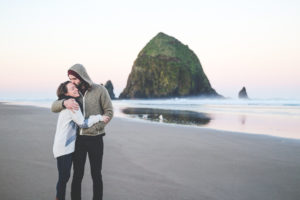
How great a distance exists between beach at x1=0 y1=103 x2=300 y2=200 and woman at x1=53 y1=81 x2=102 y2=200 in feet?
3.28

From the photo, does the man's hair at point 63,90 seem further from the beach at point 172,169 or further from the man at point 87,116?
the beach at point 172,169

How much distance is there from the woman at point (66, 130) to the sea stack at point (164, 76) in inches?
3784

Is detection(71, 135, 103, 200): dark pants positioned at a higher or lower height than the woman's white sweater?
lower

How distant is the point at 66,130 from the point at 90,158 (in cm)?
55

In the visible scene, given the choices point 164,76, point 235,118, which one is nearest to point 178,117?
point 235,118

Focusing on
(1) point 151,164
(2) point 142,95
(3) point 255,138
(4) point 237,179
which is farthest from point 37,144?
(2) point 142,95

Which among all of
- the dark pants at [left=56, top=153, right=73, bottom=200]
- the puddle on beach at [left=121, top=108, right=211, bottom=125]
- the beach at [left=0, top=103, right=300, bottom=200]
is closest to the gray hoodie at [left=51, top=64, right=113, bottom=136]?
the dark pants at [left=56, top=153, right=73, bottom=200]

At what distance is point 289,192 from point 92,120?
3.58 metres

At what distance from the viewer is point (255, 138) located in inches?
342

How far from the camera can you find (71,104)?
110 inches

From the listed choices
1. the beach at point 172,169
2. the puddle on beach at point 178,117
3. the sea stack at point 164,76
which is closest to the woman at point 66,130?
the beach at point 172,169

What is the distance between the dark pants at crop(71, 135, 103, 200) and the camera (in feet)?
10.2

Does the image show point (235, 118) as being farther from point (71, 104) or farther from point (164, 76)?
point (164, 76)

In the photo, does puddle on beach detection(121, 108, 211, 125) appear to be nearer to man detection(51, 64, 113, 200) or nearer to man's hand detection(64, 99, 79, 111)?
man detection(51, 64, 113, 200)
